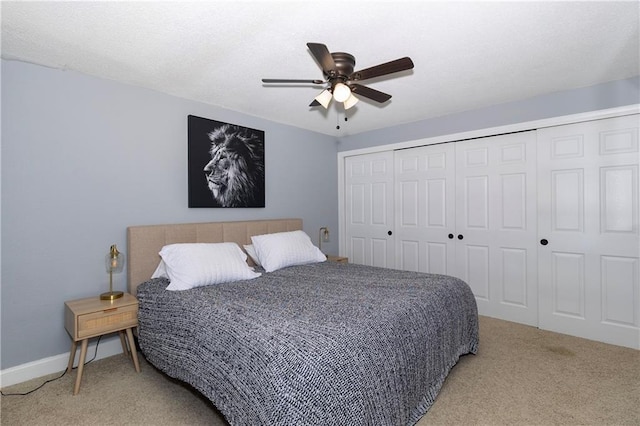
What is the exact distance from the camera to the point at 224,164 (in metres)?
3.35

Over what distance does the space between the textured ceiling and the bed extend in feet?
4.54

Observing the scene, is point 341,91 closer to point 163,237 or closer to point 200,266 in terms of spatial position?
point 200,266

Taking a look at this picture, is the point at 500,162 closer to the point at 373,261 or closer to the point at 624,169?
the point at 624,169

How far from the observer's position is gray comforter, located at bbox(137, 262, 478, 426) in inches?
52.1

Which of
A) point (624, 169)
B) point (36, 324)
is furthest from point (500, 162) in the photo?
point (36, 324)

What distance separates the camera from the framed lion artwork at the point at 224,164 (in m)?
3.14

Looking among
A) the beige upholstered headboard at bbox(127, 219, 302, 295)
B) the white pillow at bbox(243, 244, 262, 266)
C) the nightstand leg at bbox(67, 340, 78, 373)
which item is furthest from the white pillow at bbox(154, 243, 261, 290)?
the nightstand leg at bbox(67, 340, 78, 373)

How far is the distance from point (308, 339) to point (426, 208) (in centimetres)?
297

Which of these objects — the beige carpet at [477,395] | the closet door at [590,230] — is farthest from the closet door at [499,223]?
the beige carpet at [477,395]

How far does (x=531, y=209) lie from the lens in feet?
10.7

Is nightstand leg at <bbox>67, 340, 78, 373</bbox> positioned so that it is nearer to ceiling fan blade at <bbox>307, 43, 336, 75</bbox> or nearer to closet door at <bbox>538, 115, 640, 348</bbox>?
ceiling fan blade at <bbox>307, 43, 336, 75</bbox>

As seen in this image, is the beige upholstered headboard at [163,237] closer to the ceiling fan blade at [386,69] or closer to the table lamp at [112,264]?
the table lamp at [112,264]

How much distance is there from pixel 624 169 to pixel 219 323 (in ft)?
11.7

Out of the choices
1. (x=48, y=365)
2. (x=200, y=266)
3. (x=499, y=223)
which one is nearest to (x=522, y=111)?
(x=499, y=223)
